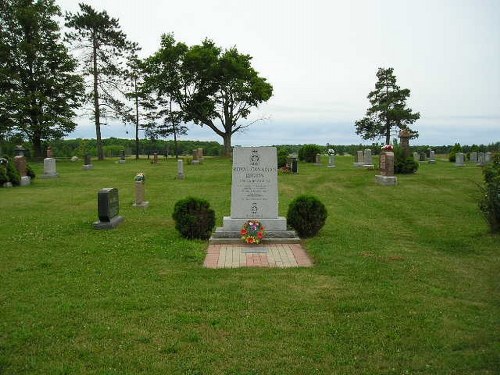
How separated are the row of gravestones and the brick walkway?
27864 millimetres

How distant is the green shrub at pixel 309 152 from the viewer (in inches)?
1524

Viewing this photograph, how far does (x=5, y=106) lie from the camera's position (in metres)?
39.1

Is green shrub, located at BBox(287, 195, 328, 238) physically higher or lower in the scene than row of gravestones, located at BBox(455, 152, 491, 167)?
lower

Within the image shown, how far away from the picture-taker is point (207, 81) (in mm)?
47250

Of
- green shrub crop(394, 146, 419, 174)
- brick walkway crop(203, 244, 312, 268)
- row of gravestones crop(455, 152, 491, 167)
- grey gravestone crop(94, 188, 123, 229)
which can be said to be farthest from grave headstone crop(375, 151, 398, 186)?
grey gravestone crop(94, 188, 123, 229)

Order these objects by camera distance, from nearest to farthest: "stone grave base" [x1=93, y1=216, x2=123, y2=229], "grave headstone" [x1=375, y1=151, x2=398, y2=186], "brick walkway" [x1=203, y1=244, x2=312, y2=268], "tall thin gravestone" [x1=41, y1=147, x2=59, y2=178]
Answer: "brick walkway" [x1=203, y1=244, x2=312, y2=268] < "stone grave base" [x1=93, y1=216, x2=123, y2=229] < "grave headstone" [x1=375, y1=151, x2=398, y2=186] < "tall thin gravestone" [x1=41, y1=147, x2=59, y2=178]

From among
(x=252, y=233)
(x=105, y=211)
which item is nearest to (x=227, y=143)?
(x=105, y=211)

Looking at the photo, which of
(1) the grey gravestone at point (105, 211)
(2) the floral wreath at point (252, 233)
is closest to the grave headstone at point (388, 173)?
(2) the floral wreath at point (252, 233)

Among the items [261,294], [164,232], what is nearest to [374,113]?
[164,232]

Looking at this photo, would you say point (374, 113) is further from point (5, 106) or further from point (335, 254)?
point (335, 254)

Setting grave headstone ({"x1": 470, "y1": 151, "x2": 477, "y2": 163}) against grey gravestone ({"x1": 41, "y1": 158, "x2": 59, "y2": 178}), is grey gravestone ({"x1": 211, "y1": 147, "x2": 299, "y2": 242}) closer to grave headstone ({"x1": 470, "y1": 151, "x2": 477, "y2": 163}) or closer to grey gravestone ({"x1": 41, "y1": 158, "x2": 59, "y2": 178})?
grey gravestone ({"x1": 41, "y1": 158, "x2": 59, "y2": 178})

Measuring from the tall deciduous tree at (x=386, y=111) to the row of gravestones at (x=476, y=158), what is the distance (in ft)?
46.4

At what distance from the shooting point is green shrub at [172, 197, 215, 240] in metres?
11.0

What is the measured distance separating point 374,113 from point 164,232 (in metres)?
47.0
